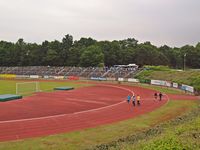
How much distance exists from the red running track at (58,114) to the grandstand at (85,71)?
3685cm

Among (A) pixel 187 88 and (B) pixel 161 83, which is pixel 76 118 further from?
(B) pixel 161 83

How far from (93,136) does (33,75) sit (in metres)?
71.6

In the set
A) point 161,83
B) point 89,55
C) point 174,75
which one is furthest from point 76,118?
point 89,55

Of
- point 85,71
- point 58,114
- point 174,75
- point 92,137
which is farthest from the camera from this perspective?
point 85,71

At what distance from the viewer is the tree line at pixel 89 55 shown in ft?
360

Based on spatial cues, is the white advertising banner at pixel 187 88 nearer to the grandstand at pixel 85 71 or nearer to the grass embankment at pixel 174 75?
the grass embankment at pixel 174 75

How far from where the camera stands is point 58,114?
29281mm

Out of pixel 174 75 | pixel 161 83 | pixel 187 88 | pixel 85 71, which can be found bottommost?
pixel 187 88

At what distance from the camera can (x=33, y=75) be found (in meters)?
89.0

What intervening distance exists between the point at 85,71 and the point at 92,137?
65.7m

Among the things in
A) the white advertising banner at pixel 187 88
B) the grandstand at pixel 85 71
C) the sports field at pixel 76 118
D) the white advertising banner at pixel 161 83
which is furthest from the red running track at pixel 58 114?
the grandstand at pixel 85 71

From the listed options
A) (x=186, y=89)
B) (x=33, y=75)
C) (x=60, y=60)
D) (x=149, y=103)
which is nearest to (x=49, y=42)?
(x=60, y=60)

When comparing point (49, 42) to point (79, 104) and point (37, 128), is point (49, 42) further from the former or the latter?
point (37, 128)

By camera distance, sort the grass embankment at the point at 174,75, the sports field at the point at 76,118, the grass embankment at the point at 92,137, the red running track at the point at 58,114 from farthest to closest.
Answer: the grass embankment at the point at 174,75
the red running track at the point at 58,114
the sports field at the point at 76,118
the grass embankment at the point at 92,137
